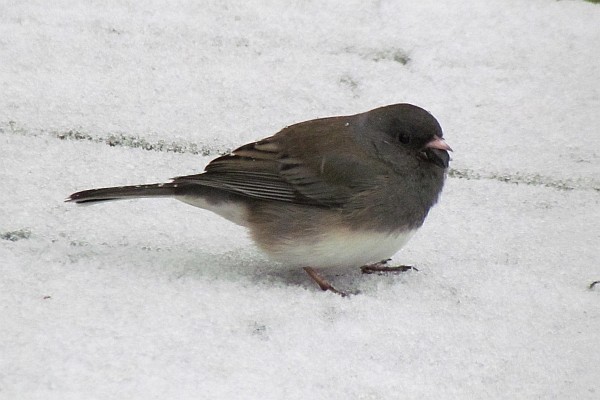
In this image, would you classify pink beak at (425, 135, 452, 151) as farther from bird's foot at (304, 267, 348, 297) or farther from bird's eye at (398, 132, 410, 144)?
bird's foot at (304, 267, 348, 297)

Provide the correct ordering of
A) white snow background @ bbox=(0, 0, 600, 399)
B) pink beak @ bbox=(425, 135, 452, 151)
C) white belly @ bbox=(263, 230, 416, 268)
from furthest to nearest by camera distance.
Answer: pink beak @ bbox=(425, 135, 452, 151) < white belly @ bbox=(263, 230, 416, 268) < white snow background @ bbox=(0, 0, 600, 399)

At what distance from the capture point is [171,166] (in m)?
3.66

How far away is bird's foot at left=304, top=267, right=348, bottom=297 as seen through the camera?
9.86 ft

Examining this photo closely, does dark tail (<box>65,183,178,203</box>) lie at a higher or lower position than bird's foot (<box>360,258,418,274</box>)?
higher

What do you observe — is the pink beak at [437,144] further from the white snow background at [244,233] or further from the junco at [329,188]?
the white snow background at [244,233]

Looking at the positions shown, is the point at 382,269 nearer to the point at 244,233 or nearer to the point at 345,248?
the point at 345,248

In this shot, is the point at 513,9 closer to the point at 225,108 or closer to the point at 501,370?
the point at 225,108

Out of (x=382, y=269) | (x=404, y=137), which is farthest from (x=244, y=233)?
(x=404, y=137)

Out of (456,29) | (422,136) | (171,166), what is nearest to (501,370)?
(422,136)

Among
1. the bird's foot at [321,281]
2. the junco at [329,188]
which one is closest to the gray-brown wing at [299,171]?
the junco at [329,188]

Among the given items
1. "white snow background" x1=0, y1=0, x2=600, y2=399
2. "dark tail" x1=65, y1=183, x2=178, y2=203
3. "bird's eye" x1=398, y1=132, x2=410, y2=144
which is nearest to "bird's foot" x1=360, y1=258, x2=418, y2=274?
"white snow background" x1=0, y1=0, x2=600, y2=399

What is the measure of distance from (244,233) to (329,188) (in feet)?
1.57

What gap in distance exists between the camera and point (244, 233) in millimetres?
3408

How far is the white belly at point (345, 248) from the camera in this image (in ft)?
9.74
